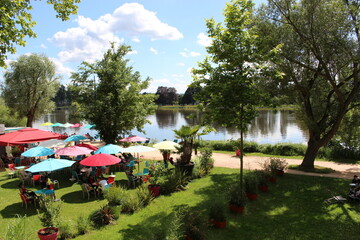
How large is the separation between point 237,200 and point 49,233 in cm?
604

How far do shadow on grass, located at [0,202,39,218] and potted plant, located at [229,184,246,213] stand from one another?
7.40m

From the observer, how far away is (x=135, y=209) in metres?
9.44

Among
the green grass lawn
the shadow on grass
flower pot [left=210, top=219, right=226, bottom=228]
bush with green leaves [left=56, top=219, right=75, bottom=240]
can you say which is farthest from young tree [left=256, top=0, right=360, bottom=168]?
the shadow on grass

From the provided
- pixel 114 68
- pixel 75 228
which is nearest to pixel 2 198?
pixel 75 228

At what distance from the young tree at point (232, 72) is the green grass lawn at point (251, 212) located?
2143 millimetres

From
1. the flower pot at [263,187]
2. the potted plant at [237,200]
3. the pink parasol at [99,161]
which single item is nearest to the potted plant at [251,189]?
the flower pot at [263,187]

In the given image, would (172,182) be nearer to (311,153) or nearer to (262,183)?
(262,183)

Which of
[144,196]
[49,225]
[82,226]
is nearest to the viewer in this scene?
[49,225]

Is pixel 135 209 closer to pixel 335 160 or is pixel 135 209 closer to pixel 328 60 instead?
pixel 328 60

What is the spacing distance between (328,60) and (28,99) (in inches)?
1223

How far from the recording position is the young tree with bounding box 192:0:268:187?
31.9 feet

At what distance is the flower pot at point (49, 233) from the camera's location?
22.2 ft

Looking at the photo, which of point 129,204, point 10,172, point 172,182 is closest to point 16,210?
point 129,204

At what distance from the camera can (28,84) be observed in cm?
3017
